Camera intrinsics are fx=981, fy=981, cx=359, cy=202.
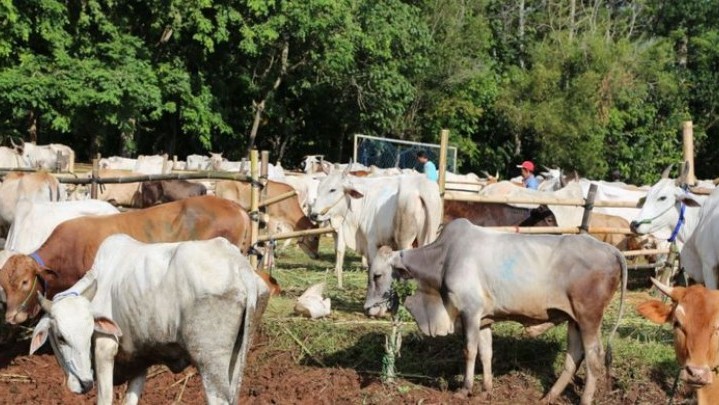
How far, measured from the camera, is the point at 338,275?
1259cm

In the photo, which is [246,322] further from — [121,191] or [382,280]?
[121,191]

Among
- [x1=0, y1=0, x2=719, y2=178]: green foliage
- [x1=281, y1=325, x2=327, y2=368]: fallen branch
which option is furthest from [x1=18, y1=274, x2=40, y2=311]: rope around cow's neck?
[x1=0, y1=0, x2=719, y2=178]: green foliage

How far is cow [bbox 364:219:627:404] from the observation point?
8188 mm

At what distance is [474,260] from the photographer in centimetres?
852

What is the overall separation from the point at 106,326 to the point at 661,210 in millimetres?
6129

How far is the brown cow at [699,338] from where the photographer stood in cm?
636

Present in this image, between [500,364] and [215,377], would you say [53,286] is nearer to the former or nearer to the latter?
[215,377]

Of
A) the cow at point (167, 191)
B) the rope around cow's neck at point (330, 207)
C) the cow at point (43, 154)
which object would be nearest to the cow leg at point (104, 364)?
the rope around cow's neck at point (330, 207)

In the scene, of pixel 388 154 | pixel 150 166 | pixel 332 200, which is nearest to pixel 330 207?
pixel 332 200

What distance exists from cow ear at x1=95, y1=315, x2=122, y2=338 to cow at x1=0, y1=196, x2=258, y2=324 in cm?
240

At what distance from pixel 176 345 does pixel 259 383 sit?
2.57 metres

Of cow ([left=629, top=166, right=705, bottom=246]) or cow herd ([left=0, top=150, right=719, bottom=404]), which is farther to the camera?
cow ([left=629, top=166, right=705, bottom=246])

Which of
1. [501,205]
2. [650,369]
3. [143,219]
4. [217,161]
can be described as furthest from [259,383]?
[217,161]

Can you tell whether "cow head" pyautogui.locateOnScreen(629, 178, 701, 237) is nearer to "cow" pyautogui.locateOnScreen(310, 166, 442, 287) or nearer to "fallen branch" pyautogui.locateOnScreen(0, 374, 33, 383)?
"cow" pyautogui.locateOnScreen(310, 166, 442, 287)
